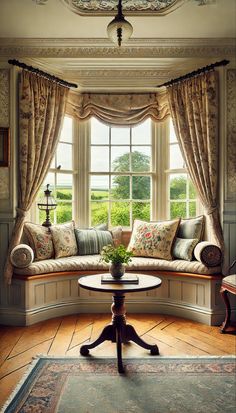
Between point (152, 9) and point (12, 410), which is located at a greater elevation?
point (152, 9)

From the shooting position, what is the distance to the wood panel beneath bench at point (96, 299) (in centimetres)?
388

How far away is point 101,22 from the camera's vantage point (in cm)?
377

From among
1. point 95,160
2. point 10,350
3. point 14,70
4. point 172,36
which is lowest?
point 10,350

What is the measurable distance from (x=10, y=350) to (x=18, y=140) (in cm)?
226

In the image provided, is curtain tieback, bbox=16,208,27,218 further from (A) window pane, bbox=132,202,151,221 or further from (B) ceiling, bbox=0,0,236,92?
(B) ceiling, bbox=0,0,236,92

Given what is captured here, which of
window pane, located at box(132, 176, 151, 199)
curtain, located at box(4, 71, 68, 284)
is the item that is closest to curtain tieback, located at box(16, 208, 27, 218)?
curtain, located at box(4, 71, 68, 284)

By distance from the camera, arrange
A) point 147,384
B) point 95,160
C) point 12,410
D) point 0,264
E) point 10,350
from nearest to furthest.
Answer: point 12,410 → point 147,384 → point 10,350 → point 0,264 → point 95,160

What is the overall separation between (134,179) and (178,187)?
0.61 m

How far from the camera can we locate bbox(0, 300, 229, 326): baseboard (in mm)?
3879

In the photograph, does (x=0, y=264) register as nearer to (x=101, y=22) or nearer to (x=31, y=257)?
(x=31, y=257)

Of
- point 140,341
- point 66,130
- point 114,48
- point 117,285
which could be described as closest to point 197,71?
point 114,48

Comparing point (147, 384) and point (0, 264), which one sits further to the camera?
point (0, 264)

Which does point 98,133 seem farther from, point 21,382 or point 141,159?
point 21,382

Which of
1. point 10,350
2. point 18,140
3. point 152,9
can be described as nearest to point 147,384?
point 10,350
